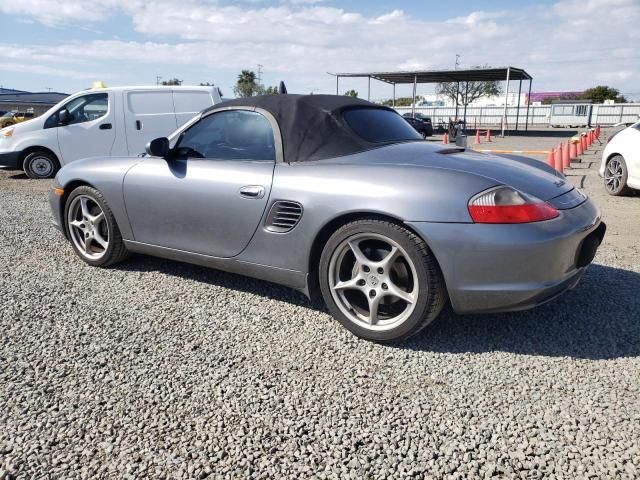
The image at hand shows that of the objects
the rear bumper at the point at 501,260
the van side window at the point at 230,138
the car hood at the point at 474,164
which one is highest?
the van side window at the point at 230,138

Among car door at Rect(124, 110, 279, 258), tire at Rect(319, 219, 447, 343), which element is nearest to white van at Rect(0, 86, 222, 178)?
car door at Rect(124, 110, 279, 258)

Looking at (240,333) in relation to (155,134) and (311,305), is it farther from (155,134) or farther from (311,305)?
(155,134)

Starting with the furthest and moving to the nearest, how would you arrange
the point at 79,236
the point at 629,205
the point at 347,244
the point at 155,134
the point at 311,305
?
the point at 155,134
the point at 629,205
the point at 79,236
the point at 311,305
the point at 347,244

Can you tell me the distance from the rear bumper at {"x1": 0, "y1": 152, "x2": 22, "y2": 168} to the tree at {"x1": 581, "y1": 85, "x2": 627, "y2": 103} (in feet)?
275

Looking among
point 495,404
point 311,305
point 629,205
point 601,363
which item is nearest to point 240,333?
point 311,305

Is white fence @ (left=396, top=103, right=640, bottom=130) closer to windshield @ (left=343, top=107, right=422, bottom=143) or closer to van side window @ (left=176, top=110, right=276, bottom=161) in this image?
windshield @ (left=343, top=107, right=422, bottom=143)

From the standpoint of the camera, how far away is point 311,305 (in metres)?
3.54

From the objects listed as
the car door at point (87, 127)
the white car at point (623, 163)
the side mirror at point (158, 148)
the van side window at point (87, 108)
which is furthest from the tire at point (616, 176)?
the van side window at point (87, 108)

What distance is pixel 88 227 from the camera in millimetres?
4246

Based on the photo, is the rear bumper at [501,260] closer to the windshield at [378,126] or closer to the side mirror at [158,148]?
the windshield at [378,126]

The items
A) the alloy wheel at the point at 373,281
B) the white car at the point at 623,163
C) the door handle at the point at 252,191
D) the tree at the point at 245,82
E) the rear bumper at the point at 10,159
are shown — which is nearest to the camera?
the alloy wheel at the point at 373,281

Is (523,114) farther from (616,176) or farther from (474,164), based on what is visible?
(474,164)

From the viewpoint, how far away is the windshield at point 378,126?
343cm

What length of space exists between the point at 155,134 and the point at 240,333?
7.70 m
